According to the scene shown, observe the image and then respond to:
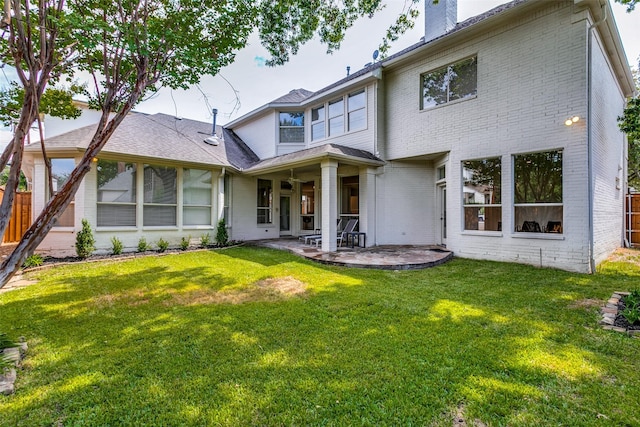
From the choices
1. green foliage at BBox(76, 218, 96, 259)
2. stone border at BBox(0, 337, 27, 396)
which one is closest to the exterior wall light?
stone border at BBox(0, 337, 27, 396)

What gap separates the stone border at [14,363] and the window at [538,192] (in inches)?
364

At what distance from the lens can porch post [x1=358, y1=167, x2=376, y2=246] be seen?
33.4 ft

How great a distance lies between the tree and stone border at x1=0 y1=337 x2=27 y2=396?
2.48ft

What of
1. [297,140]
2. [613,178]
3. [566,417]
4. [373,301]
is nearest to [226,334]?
[373,301]

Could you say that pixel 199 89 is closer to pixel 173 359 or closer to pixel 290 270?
pixel 290 270

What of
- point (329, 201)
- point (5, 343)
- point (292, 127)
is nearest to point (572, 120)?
point (329, 201)

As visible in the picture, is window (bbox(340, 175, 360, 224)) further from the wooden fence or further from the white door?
the wooden fence

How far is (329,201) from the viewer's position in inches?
350

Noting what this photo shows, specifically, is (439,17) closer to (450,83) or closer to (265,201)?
(450,83)

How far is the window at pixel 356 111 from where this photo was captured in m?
10.5

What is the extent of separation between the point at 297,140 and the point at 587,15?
31.1 feet

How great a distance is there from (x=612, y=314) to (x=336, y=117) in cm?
958

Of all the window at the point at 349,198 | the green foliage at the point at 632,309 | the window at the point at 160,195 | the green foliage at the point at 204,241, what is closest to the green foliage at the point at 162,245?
the window at the point at 160,195

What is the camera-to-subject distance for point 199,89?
234 inches
